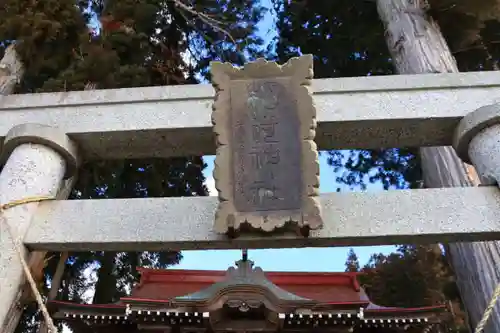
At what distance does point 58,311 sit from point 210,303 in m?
1.96

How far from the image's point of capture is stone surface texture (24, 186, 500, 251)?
231 centimetres

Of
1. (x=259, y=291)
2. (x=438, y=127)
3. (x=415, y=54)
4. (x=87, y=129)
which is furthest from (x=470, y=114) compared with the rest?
(x=259, y=291)

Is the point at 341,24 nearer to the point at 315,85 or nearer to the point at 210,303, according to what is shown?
the point at 210,303

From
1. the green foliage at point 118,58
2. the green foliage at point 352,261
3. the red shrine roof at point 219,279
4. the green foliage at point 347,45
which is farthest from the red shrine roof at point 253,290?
the green foliage at point 352,261

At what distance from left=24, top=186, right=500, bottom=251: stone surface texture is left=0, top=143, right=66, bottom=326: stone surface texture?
0.08m

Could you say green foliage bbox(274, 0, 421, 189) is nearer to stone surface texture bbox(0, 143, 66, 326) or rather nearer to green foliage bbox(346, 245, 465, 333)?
green foliage bbox(346, 245, 465, 333)

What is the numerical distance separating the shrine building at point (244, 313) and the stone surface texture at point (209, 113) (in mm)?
2944

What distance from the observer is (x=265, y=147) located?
2.39 metres

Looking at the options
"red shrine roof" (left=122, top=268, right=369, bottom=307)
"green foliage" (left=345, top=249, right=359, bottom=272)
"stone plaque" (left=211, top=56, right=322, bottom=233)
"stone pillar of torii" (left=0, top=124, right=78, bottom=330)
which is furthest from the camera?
"green foliage" (left=345, top=249, right=359, bottom=272)

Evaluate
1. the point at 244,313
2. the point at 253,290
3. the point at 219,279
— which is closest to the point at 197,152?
the point at 253,290

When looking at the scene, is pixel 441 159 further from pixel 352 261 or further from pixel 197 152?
pixel 352 261

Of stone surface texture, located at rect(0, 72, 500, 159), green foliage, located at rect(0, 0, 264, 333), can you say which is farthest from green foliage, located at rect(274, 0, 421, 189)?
stone surface texture, located at rect(0, 72, 500, 159)

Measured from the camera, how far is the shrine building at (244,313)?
5492 mm

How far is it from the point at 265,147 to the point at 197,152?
726mm
